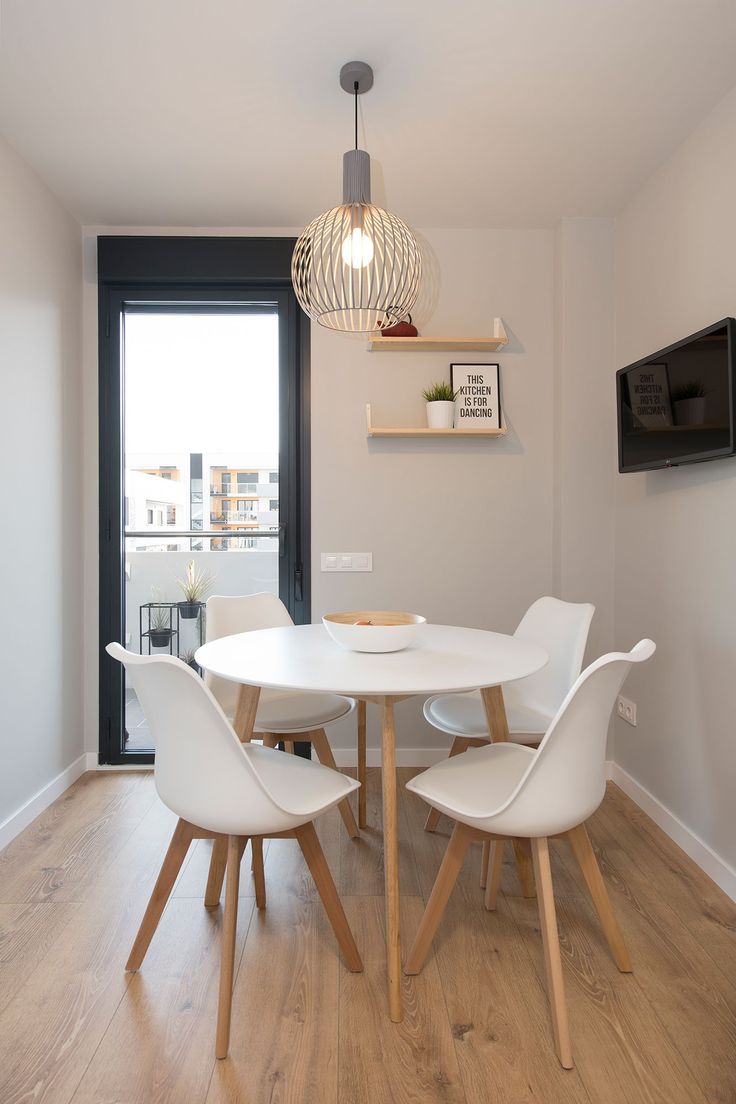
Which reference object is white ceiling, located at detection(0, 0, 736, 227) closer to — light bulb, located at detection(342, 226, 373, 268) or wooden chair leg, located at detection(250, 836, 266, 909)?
light bulb, located at detection(342, 226, 373, 268)

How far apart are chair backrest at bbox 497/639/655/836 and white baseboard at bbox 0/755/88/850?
1.95 meters

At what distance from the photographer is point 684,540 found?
2.51 metres

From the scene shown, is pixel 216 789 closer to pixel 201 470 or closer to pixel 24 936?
pixel 24 936

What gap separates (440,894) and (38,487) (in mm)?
2169

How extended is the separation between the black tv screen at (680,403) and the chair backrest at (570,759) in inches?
37.0

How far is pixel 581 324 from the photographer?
315 centimetres

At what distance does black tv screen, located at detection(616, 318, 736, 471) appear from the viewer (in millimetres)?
2072

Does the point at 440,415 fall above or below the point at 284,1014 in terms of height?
above

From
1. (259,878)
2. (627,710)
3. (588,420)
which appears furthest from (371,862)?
(588,420)

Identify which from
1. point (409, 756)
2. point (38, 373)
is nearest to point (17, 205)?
point (38, 373)

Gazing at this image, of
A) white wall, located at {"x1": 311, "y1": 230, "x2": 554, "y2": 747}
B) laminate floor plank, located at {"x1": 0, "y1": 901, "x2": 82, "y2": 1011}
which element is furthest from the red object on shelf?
laminate floor plank, located at {"x1": 0, "y1": 901, "x2": 82, "y2": 1011}

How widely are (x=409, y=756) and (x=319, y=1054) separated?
1858 millimetres

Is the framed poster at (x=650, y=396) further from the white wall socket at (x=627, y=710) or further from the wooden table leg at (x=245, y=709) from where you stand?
the wooden table leg at (x=245, y=709)

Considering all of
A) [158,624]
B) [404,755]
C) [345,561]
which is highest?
[345,561]
